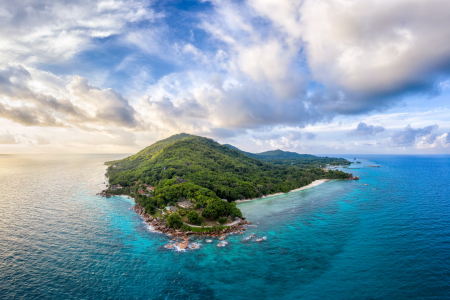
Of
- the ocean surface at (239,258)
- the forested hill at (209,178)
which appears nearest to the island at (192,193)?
the forested hill at (209,178)

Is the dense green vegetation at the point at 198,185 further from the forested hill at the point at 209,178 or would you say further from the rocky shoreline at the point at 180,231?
the rocky shoreline at the point at 180,231

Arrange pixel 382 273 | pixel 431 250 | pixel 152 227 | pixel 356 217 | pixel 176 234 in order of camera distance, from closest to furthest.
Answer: pixel 382 273 < pixel 431 250 < pixel 176 234 < pixel 152 227 < pixel 356 217

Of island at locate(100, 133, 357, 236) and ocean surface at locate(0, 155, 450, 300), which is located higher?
island at locate(100, 133, 357, 236)

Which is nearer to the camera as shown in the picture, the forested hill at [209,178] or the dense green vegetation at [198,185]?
the dense green vegetation at [198,185]

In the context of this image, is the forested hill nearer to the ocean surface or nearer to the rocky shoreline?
the rocky shoreline

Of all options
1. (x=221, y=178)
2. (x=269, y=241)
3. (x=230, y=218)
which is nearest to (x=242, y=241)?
(x=269, y=241)

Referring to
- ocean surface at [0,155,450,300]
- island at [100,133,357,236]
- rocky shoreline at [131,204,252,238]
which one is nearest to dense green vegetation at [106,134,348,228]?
island at [100,133,357,236]

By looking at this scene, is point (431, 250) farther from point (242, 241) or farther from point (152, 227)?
point (152, 227)

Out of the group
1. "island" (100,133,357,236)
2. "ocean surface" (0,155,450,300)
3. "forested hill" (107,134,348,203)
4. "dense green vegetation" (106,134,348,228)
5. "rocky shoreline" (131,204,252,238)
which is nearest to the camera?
"ocean surface" (0,155,450,300)
